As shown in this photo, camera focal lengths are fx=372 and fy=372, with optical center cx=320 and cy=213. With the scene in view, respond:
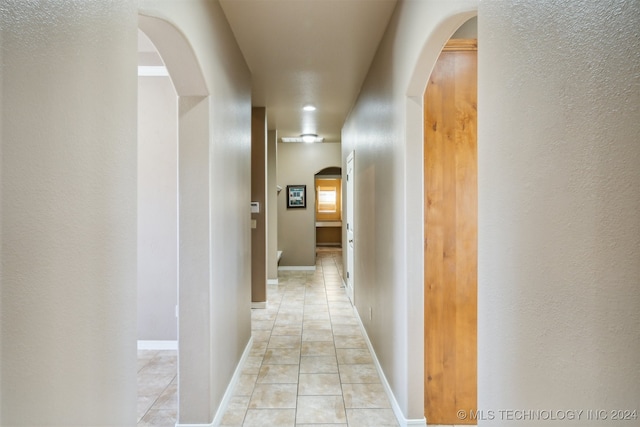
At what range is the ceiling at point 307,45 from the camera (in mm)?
2457

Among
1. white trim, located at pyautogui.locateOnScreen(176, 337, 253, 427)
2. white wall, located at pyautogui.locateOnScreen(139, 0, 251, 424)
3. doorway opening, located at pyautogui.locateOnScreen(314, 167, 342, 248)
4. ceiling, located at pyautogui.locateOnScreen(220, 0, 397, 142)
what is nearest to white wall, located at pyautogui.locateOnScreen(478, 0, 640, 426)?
white wall, located at pyautogui.locateOnScreen(139, 0, 251, 424)

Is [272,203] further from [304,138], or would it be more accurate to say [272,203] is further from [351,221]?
[351,221]

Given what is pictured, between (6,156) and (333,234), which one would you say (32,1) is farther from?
(333,234)

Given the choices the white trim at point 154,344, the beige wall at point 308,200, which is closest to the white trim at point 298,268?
the beige wall at point 308,200

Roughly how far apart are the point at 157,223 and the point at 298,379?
1.97 meters

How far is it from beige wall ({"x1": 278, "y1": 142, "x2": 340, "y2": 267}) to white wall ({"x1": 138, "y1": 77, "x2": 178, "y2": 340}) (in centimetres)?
464

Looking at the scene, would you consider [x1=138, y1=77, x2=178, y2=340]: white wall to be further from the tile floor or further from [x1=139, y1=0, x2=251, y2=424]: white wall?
[x1=139, y1=0, x2=251, y2=424]: white wall

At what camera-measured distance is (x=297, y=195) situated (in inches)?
322

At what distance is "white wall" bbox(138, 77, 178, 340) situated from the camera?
3.59 meters

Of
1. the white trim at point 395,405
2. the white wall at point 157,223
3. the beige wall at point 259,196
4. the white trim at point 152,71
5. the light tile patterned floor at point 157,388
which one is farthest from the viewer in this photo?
the beige wall at point 259,196

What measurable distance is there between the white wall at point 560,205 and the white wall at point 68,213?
3.70 feet

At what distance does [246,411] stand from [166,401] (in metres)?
0.62

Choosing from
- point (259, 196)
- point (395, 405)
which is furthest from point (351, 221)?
point (395, 405)

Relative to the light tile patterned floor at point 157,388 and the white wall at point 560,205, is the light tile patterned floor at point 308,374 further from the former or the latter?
the white wall at point 560,205
